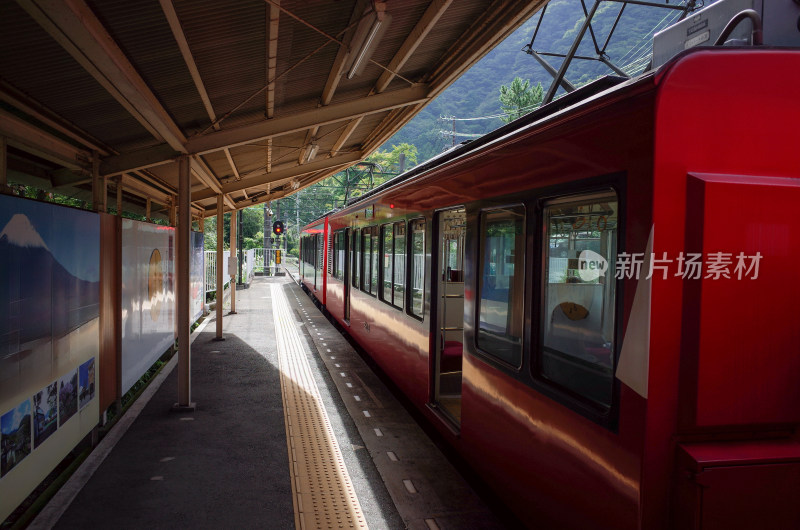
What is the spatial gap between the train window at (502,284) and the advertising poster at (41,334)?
290cm

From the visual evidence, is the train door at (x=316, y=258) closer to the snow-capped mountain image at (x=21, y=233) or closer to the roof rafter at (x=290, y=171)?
the roof rafter at (x=290, y=171)

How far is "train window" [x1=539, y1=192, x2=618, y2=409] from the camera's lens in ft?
8.25

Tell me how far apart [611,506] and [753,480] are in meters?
0.53

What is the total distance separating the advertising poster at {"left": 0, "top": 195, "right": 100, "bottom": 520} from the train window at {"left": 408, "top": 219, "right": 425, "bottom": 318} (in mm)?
2843

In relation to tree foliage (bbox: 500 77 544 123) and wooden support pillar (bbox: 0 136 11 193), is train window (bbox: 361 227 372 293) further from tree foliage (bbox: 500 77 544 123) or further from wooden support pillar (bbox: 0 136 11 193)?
tree foliage (bbox: 500 77 544 123)

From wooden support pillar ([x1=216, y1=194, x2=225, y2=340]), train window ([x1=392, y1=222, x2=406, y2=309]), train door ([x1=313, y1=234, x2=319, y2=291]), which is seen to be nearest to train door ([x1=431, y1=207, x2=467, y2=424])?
train window ([x1=392, y1=222, x2=406, y2=309])

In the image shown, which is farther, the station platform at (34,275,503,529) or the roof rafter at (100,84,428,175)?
the roof rafter at (100,84,428,175)

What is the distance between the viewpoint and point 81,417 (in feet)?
15.1

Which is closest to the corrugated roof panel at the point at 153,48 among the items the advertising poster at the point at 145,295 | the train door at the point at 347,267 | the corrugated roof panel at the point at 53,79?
the corrugated roof panel at the point at 53,79

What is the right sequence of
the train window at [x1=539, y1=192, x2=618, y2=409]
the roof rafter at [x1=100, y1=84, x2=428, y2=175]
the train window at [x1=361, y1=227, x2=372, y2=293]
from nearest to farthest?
the train window at [x1=539, y1=192, x2=618, y2=409] → the roof rafter at [x1=100, y1=84, x2=428, y2=175] → the train window at [x1=361, y1=227, x2=372, y2=293]

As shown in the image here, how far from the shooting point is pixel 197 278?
11586 millimetres

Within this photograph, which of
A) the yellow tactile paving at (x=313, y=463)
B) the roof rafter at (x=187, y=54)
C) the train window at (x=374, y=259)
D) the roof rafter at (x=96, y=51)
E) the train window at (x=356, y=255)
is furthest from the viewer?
the train window at (x=356, y=255)

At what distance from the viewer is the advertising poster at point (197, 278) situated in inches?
425

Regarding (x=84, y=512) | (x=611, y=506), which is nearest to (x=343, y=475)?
→ (x=84, y=512)
